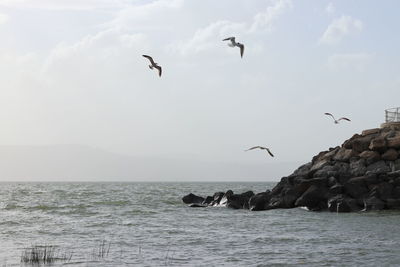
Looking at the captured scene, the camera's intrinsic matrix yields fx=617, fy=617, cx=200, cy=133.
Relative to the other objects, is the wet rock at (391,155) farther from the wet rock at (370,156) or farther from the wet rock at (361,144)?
the wet rock at (361,144)

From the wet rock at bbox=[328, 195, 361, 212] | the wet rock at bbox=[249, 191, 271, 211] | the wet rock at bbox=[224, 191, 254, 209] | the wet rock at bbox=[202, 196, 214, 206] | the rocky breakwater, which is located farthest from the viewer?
the wet rock at bbox=[202, 196, 214, 206]

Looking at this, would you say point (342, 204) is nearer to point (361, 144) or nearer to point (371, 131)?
point (361, 144)

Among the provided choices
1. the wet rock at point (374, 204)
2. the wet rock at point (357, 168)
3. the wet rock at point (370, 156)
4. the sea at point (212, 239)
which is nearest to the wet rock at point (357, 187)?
the wet rock at point (374, 204)

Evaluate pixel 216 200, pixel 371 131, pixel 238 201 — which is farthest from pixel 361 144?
pixel 216 200

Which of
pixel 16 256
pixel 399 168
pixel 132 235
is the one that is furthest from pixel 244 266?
pixel 399 168

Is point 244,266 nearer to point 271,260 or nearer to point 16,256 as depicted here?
point 271,260

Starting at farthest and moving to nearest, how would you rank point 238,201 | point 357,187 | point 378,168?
point 238,201, point 378,168, point 357,187

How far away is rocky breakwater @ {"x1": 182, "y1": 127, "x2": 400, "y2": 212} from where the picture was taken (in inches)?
1503

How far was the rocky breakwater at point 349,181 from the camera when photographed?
38188 millimetres

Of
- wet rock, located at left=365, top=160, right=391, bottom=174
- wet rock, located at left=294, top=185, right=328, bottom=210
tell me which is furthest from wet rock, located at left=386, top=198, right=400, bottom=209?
wet rock, located at left=294, top=185, right=328, bottom=210

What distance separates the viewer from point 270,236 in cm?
2800

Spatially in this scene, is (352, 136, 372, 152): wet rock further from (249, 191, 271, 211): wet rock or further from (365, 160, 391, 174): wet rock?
(249, 191, 271, 211): wet rock

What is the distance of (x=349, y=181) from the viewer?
129ft

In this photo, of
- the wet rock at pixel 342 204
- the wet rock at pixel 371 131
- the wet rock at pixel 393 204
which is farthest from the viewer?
the wet rock at pixel 371 131
